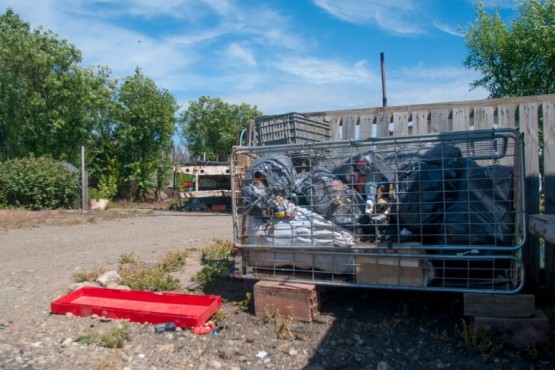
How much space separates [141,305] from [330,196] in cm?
215

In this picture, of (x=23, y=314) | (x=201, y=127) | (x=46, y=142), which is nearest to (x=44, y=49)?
(x=46, y=142)

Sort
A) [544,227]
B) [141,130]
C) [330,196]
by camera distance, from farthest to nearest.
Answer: [141,130] → [330,196] → [544,227]

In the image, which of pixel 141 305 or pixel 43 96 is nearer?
pixel 141 305

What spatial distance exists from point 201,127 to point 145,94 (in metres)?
7.37

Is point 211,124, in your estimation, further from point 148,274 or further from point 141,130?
point 148,274

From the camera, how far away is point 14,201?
51.1 ft

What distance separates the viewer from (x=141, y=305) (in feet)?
14.9

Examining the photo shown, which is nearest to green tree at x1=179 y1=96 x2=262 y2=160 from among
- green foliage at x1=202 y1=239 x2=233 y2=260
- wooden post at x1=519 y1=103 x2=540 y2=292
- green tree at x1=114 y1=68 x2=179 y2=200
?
green tree at x1=114 y1=68 x2=179 y2=200

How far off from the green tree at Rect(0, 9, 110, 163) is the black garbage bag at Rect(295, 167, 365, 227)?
1868 cm

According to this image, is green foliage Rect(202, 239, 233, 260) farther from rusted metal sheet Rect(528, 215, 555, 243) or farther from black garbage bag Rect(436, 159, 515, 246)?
rusted metal sheet Rect(528, 215, 555, 243)

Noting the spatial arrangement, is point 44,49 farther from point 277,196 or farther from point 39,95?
point 277,196

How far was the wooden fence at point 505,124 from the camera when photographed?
4332mm

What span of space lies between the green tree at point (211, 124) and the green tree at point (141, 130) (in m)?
6.62

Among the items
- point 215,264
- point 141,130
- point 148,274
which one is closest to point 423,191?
point 215,264
